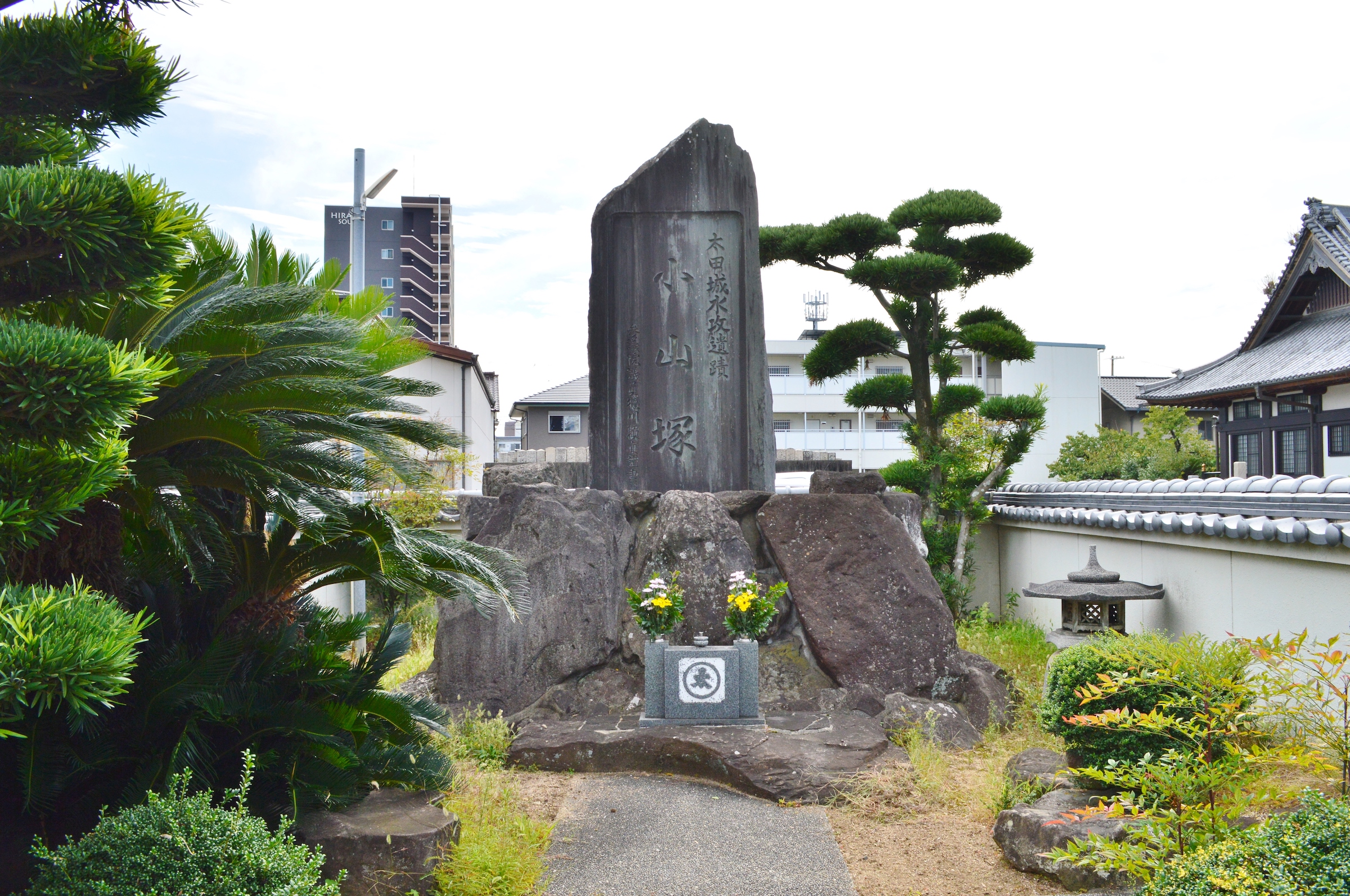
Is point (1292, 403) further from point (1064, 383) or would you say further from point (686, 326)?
point (686, 326)

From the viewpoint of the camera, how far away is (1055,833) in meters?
4.58

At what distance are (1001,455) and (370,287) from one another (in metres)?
10.8

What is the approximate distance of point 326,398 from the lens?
454cm

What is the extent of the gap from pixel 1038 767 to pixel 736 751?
199 centimetres

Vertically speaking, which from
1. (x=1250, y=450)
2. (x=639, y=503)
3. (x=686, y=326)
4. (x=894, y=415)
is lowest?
(x=639, y=503)

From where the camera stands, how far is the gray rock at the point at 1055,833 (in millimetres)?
4422

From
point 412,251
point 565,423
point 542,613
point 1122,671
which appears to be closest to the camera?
point 1122,671

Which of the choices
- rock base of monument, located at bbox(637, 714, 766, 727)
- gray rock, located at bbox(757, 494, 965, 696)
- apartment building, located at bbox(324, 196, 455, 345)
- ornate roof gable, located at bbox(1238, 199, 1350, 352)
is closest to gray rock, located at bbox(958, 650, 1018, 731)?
gray rock, located at bbox(757, 494, 965, 696)

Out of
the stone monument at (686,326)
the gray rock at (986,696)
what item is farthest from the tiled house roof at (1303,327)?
the stone monument at (686,326)

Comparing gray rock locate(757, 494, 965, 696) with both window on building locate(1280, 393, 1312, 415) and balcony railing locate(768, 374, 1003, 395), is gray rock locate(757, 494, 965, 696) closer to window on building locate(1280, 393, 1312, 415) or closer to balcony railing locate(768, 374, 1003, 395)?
window on building locate(1280, 393, 1312, 415)

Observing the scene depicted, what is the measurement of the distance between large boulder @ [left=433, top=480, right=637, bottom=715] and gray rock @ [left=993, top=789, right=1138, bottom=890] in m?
3.95

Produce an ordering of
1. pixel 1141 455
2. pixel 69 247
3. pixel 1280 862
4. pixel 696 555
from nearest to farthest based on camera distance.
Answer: pixel 69 247, pixel 1280 862, pixel 696 555, pixel 1141 455

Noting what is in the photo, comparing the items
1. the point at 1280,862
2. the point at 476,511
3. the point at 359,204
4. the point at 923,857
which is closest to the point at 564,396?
the point at 359,204

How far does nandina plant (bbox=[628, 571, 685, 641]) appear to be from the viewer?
23.8 feet
